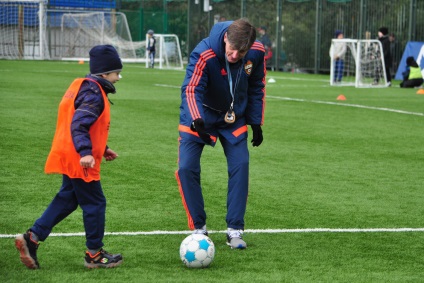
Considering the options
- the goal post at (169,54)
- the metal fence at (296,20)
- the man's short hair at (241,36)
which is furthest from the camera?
the goal post at (169,54)

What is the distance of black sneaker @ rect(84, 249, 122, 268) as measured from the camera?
21.3ft

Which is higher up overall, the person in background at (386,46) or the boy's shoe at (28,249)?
the person in background at (386,46)

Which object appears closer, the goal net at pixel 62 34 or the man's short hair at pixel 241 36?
the man's short hair at pixel 241 36

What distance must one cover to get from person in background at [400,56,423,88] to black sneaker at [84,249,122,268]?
2446cm

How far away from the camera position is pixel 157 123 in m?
17.0

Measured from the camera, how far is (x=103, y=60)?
21.5ft

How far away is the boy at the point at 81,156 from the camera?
6312mm

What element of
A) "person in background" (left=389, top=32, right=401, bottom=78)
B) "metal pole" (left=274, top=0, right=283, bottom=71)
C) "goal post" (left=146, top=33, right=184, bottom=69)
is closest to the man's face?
"person in background" (left=389, top=32, right=401, bottom=78)

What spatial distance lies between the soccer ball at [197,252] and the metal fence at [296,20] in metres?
31.4

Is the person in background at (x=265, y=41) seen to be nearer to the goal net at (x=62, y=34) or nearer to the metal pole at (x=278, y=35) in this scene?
the metal pole at (x=278, y=35)

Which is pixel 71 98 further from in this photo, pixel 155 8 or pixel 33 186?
pixel 155 8

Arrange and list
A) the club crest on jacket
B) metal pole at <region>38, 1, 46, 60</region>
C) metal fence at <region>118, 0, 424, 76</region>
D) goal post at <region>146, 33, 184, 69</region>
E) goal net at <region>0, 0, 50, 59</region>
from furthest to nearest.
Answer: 1. metal pole at <region>38, 1, 46, 60</region>
2. goal net at <region>0, 0, 50, 59</region>
3. goal post at <region>146, 33, 184, 69</region>
4. metal fence at <region>118, 0, 424, 76</region>
5. the club crest on jacket

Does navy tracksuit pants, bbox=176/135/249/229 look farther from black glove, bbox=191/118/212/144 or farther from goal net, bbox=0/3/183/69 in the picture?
goal net, bbox=0/3/183/69

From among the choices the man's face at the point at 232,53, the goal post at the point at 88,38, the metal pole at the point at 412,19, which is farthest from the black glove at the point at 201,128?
the goal post at the point at 88,38
